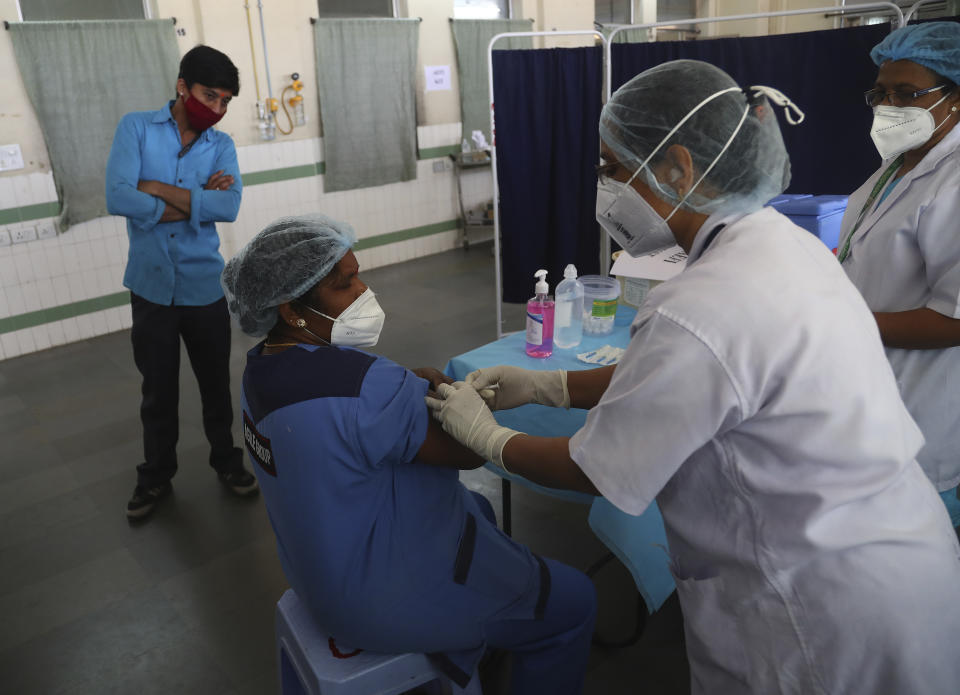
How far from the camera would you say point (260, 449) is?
1292 mm

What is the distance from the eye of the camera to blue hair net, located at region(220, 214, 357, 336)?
1.33 m

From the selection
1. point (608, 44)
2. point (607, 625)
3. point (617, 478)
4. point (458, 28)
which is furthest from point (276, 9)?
point (617, 478)

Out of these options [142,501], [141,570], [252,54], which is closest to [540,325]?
[141,570]

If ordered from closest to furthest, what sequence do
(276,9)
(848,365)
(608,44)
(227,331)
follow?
(848,365)
(227,331)
(608,44)
(276,9)

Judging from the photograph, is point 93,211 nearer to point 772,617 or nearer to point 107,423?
point 107,423

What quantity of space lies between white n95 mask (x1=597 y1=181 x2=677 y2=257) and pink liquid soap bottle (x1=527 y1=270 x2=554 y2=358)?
816mm

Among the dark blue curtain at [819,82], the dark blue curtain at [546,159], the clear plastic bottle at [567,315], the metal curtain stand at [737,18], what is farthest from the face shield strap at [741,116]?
the dark blue curtain at [546,159]

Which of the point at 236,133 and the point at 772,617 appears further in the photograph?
the point at 236,133

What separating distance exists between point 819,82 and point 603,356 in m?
1.98

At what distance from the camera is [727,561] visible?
101cm

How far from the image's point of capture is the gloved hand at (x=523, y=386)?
1554 millimetres

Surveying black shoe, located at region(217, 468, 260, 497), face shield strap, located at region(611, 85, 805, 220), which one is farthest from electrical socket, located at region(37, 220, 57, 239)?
face shield strap, located at region(611, 85, 805, 220)

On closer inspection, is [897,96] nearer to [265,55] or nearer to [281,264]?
[281,264]

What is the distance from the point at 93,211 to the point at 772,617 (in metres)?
4.76
